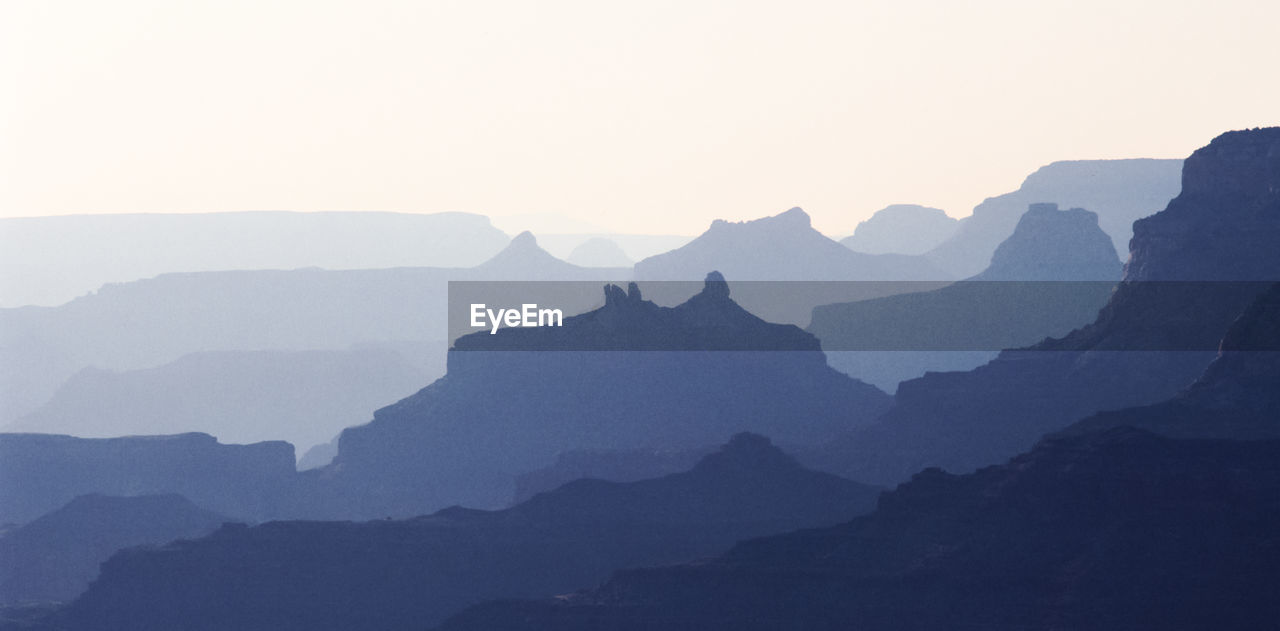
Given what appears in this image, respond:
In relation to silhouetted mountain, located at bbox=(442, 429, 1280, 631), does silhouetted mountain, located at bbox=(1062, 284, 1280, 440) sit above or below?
above

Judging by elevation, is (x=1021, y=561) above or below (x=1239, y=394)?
below

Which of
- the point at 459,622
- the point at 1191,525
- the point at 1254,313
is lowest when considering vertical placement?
the point at 459,622

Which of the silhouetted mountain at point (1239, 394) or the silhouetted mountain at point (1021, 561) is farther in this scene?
the silhouetted mountain at point (1239, 394)

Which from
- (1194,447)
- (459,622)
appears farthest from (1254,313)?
(459,622)

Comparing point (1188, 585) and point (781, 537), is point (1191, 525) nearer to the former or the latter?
point (1188, 585)

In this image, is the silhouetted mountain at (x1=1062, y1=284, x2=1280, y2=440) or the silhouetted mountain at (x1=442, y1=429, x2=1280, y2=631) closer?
the silhouetted mountain at (x1=442, y1=429, x2=1280, y2=631)

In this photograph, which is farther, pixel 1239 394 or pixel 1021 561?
pixel 1239 394

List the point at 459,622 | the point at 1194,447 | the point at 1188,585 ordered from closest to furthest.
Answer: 1. the point at 1188,585
2. the point at 1194,447
3. the point at 459,622

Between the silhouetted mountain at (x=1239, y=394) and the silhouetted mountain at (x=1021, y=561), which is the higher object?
the silhouetted mountain at (x=1239, y=394)
